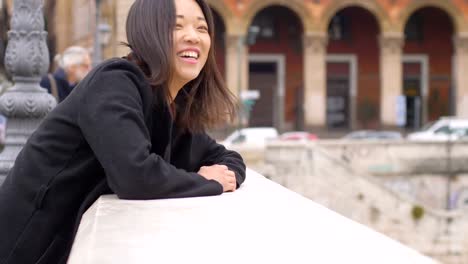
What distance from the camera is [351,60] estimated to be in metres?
42.8

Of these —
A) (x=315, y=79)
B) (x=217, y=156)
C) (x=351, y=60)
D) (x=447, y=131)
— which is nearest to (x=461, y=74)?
(x=351, y=60)

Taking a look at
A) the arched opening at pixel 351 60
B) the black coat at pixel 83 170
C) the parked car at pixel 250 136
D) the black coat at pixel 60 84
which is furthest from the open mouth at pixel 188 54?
the arched opening at pixel 351 60

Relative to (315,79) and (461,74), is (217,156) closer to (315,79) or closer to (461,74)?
(315,79)

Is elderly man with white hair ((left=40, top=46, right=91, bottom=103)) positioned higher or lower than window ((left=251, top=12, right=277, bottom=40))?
Result: lower

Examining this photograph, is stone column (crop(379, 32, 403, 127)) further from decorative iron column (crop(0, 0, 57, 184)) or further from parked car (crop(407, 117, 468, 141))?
decorative iron column (crop(0, 0, 57, 184))

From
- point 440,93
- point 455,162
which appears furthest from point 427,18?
point 455,162

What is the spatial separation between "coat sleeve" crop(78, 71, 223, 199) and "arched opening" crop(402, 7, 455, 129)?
136 ft

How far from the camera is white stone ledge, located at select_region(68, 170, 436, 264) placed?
1583 millimetres

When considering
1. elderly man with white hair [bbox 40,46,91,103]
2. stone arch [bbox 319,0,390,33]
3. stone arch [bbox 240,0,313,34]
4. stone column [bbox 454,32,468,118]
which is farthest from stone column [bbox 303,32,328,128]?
elderly man with white hair [bbox 40,46,91,103]

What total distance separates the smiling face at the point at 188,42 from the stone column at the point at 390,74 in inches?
1468

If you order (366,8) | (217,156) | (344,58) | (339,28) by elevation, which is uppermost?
(366,8)

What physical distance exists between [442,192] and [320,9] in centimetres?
1364

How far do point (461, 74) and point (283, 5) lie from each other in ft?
32.6

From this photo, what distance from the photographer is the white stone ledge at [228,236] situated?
1583 mm
